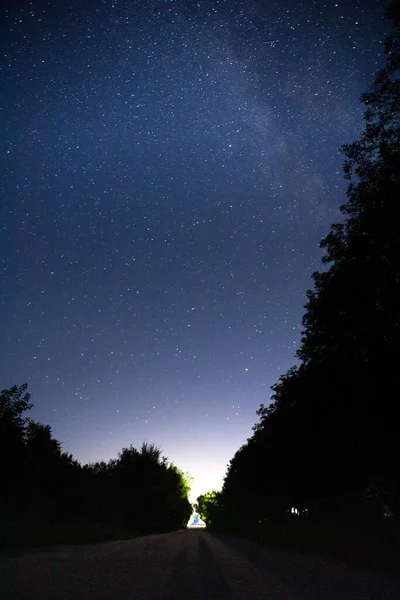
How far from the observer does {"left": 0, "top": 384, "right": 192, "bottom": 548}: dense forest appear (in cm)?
3362

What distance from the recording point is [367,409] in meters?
19.5

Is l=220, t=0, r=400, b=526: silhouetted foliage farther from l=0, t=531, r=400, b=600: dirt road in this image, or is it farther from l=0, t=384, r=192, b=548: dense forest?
l=0, t=384, r=192, b=548: dense forest

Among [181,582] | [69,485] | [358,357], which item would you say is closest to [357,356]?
[358,357]

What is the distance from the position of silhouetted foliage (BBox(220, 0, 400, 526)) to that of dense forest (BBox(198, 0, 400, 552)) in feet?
0.14

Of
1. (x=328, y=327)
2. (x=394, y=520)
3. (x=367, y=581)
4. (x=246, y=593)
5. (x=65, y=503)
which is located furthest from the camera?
(x=65, y=503)

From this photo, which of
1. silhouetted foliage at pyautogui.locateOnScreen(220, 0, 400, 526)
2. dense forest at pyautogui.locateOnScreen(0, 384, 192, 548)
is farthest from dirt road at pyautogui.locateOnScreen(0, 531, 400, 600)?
dense forest at pyautogui.locateOnScreen(0, 384, 192, 548)

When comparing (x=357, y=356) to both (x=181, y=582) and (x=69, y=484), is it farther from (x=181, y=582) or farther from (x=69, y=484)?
(x=69, y=484)

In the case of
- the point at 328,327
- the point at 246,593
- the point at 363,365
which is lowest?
the point at 246,593

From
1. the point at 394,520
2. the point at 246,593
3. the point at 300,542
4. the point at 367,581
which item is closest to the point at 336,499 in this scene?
the point at 300,542

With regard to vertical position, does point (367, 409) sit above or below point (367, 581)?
above

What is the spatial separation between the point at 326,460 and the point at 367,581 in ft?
63.5

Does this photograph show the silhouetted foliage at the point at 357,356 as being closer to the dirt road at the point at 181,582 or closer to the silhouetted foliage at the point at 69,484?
the dirt road at the point at 181,582

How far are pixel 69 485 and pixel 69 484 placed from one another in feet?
0.47

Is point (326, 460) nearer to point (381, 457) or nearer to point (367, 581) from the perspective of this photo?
point (381, 457)
